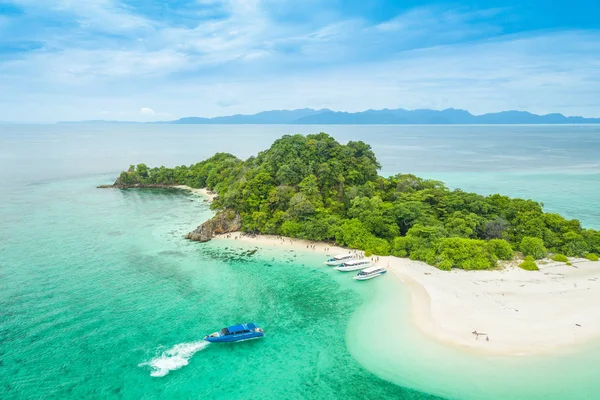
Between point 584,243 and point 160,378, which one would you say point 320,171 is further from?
point 160,378

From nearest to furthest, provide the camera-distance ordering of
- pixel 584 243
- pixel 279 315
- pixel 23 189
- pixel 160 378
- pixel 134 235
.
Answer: pixel 160 378, pixel 279 315, pixel 584 243, pixel 134 235, pixel 23 189

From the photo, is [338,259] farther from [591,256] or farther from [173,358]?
[591,256]

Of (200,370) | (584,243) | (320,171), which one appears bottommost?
(200,370)

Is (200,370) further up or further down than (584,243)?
further down

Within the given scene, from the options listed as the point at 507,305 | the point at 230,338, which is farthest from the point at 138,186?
the point at 507,305

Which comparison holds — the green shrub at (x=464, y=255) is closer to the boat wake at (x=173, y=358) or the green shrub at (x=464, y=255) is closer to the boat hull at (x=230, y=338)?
the boat hull at (x=230, y=338)

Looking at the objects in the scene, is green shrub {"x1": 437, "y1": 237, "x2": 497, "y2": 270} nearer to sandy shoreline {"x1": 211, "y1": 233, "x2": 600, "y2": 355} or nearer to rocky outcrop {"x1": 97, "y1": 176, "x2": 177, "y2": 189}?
sandy shoreline {"x1": 211, "y1": 233, "x2": 600, "y2": 355}

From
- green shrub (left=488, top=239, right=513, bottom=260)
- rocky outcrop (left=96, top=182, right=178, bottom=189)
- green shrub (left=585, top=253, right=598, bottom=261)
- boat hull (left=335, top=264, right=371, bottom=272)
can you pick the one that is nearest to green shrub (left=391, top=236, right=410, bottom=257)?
boat hull (left=335, top=264, right=371, bottom=272)

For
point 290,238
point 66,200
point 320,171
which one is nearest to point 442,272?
point 290,238
